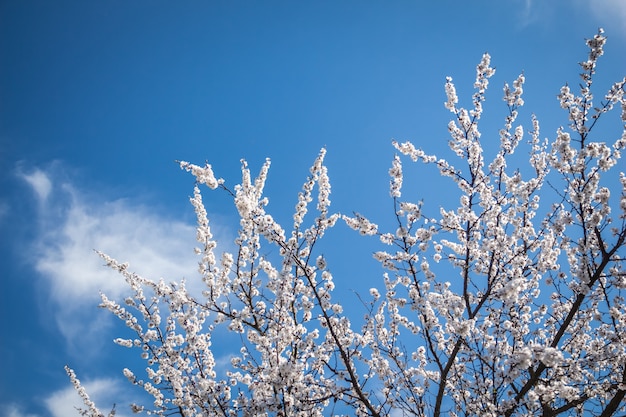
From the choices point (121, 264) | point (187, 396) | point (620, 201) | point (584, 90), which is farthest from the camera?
point (121, 264)

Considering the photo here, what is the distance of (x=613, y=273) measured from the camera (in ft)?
18.4

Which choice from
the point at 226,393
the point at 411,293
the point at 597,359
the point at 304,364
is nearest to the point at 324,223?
the point at 411,293

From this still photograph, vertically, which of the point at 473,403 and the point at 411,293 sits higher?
the point at 411,293

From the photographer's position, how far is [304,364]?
670 centimetres

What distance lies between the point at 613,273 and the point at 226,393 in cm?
626

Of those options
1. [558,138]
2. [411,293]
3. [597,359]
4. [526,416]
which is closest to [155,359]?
[411,293]

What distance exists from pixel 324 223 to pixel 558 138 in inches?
147

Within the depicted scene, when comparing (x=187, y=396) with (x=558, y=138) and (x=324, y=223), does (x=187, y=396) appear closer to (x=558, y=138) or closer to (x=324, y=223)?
(x=324, y=223)

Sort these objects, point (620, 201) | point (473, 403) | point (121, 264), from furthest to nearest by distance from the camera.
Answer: point (121, 264) → point (473, 403) → point (620, 201)

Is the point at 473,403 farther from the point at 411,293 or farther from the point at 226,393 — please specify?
the point at 226,393

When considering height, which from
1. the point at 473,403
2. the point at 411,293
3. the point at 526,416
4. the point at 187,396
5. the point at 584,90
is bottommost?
the point at 526,416

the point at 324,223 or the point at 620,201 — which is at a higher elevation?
the point at 324,223

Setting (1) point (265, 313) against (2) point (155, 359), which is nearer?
(1) point (265, 313)

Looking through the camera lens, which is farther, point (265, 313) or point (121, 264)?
point (121, 264)
